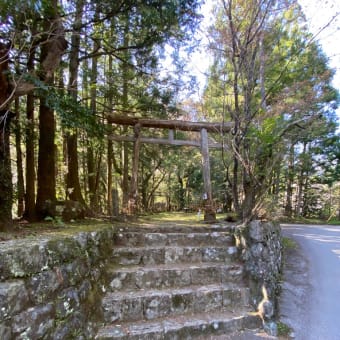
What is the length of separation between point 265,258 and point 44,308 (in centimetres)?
237

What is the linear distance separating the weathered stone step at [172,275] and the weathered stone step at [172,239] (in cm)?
35

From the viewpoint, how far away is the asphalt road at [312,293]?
262 cm

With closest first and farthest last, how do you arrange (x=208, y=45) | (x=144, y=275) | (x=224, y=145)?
(x=144, y=275) < (x=224, y=145) < (x=208, y=45)

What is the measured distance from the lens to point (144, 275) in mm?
2719

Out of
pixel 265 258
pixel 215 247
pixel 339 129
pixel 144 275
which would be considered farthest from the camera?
pixel 339 129

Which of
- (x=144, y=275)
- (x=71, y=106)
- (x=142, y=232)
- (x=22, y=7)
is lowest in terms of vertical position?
(x=144, y=275)

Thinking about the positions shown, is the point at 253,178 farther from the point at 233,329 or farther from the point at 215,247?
the point at 233,329

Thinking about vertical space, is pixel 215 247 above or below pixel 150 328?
above

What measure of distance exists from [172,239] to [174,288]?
28.4 inches

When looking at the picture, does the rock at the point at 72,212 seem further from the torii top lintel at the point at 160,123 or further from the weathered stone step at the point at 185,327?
the weathered stone step at the point at 185,327

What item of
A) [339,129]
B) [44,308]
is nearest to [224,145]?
[44,308]

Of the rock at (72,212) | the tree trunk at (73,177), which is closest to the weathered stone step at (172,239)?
the rock at (72,212)

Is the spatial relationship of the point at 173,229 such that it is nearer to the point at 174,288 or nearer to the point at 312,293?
the point at 174,288

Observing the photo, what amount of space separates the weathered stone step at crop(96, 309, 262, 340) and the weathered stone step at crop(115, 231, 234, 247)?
96 centimetres
